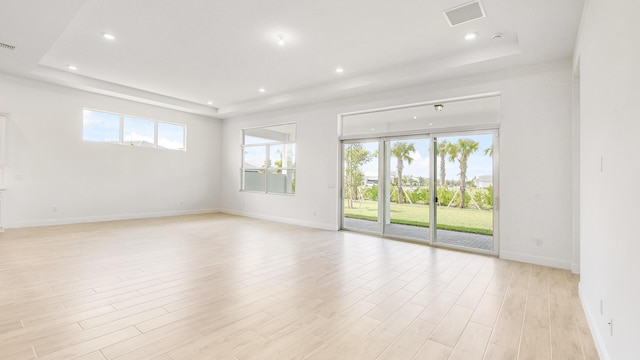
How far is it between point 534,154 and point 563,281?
1821 millimetres

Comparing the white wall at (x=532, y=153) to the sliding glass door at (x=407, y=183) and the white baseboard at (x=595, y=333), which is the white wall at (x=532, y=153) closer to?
the sliding glass door at (x=407, y=183)

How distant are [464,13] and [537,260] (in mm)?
3576

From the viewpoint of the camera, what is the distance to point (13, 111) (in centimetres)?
599

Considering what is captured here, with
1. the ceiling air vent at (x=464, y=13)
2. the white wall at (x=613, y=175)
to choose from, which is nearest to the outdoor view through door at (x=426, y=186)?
the ceiling air vent at (x=464, y=13)

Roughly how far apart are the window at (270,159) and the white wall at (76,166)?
5.24 ft

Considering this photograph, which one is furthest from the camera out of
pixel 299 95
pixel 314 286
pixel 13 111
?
pixel 299 95

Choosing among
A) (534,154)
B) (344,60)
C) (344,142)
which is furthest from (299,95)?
(534,154)

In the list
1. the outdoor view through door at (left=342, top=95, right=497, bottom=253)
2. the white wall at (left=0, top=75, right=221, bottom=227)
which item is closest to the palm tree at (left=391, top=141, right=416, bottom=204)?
the outdoor view through door at (left=342, top=95, right=497, bottom=253)

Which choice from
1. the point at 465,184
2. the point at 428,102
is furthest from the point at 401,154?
the point at 465,184

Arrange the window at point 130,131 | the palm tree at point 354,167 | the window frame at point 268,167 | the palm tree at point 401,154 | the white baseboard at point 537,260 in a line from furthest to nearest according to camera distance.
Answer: the window frame at point 268,167 → the window at point 130,131 → the palm tree at point 354,167 → the palm tree at point 401,154 → the white baseboard at point 537,260

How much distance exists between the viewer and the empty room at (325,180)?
218 centimetres

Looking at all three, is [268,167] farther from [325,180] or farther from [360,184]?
[360,184]

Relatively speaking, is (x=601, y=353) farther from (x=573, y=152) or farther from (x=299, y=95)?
(x=299, y=95)

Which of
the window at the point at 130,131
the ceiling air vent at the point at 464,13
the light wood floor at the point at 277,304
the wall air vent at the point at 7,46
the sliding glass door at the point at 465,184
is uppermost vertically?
the ceiling air vent at the point at 464,13
